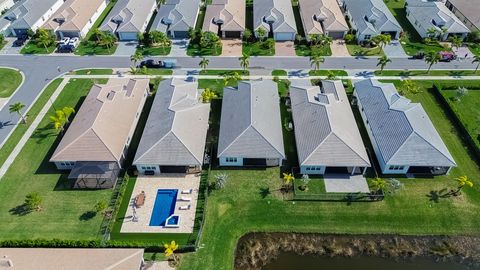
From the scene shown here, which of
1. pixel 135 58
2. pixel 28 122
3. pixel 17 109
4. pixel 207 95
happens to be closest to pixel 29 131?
pixel 28 122

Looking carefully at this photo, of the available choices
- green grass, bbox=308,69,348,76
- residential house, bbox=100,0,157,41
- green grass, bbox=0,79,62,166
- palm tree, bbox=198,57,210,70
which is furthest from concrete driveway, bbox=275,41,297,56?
green grass, bbox=0,79,62,166

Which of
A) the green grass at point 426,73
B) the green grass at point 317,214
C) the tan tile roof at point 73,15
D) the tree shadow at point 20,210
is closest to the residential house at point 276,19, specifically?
the green grass at point 426,73

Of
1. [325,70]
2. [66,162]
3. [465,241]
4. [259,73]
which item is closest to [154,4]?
[259,73]

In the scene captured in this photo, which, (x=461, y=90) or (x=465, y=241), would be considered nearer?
(x=465, y=241)

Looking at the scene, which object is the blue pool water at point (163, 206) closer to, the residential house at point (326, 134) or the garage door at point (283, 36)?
the residential house at point (326, 134)

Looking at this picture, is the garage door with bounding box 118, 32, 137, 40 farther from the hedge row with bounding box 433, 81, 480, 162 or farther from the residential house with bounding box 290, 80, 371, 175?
the hedge row with bounding box 433, 81, 480, 162

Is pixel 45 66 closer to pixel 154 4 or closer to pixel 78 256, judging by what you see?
pixel 154 4
